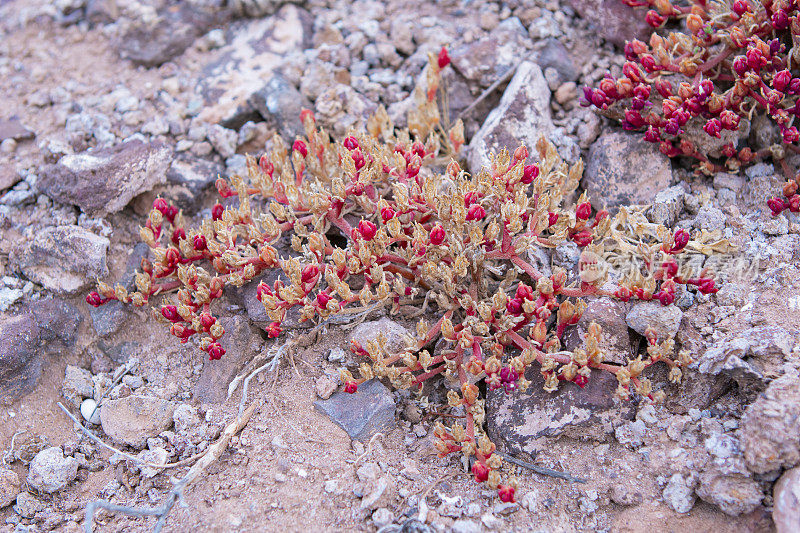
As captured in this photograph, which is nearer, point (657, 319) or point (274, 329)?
point (657, 319)

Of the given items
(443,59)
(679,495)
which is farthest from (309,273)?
(679,495)

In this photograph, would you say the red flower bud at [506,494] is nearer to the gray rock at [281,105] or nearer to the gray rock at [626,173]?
the gray rock at [626,173]

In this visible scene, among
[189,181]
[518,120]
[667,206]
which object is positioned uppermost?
[518,120]

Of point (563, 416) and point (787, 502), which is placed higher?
point (787, 502)

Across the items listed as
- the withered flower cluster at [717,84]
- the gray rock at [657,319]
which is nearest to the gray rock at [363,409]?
the gray rock at [657,319]

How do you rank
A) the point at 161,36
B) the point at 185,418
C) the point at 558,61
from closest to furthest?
the point at 185,418 < the point at 558,61 < the point at 161,36

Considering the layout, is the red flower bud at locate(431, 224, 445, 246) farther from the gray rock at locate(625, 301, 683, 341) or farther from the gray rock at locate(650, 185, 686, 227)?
the gray rock at locate(650, 185, 686, 227)

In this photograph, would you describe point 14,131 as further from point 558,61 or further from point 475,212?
point 558,61
